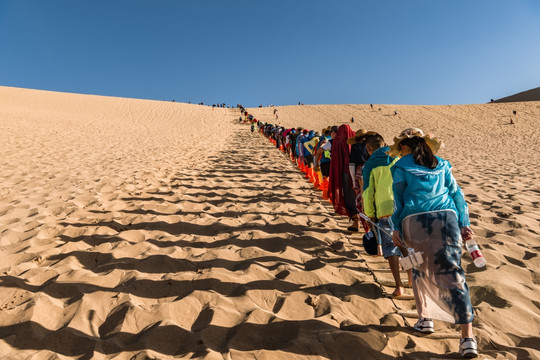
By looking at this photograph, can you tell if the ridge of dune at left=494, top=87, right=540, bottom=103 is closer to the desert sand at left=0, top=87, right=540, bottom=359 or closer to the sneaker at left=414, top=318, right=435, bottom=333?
the desert sand at left=0, top=87, right=540, bottom=359

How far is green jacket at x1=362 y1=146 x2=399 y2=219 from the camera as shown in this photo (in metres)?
3.16

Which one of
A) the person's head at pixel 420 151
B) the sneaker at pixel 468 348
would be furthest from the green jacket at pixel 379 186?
the sneaker at pixel 468 348

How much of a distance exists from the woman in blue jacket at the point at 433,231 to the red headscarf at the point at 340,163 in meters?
2.29

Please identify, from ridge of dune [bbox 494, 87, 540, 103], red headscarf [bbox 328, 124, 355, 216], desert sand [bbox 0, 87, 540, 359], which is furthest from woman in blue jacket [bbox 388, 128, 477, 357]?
ridge of dune [bbox 494, 87, 540, 103]

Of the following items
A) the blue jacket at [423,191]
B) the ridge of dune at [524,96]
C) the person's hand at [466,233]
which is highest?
the ridge of dune at [524,96]

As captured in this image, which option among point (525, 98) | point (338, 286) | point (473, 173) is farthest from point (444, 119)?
point (338, 286)

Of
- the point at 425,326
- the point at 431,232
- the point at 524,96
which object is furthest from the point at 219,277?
the point at 524,96

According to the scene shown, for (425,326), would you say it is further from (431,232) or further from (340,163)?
(340,163)

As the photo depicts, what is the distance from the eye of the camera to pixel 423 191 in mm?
2256

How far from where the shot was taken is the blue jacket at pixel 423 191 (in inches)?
88.7

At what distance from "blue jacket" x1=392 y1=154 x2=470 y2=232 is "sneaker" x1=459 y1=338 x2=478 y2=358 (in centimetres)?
86

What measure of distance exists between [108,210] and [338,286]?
433 cm

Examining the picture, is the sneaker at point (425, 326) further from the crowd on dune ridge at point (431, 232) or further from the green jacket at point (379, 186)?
the green jacket at point (379, 186)

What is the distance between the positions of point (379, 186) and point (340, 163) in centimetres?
166
